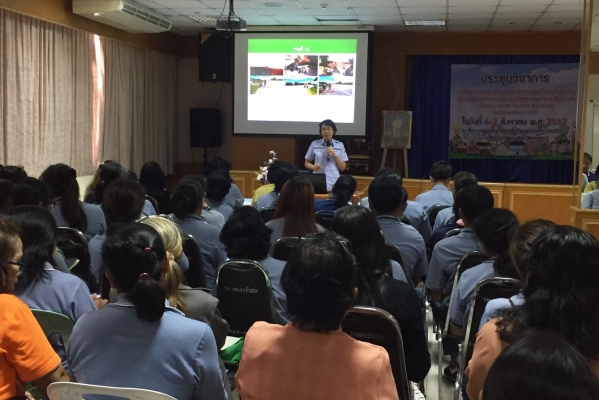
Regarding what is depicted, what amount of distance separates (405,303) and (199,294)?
0.74m

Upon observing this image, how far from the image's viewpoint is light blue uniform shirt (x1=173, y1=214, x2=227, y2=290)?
3.62 metres

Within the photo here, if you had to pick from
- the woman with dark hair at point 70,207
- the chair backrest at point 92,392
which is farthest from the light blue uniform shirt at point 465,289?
the woman with dark hair at point 70,207

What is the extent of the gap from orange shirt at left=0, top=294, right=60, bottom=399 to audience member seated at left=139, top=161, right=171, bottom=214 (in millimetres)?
3524

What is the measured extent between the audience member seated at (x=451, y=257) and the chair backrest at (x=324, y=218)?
913mm

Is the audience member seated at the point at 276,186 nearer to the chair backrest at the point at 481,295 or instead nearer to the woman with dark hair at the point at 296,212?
the woman with dark hair at the point at 296,212

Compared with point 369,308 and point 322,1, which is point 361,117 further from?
point 369,308

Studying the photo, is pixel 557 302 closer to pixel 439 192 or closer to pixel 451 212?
pixel 451 212

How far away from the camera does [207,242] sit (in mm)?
3707

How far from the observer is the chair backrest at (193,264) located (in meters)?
3.32

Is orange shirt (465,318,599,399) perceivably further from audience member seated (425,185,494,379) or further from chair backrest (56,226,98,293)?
chair backrest (56,226,98,293)

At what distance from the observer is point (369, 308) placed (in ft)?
6.78

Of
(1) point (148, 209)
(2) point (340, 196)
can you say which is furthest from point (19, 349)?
(2) point (340, 196)

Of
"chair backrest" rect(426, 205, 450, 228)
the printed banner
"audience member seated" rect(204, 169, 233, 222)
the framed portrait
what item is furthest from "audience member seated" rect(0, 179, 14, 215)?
the printed banner

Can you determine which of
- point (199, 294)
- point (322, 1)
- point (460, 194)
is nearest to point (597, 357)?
point (199, 294)
